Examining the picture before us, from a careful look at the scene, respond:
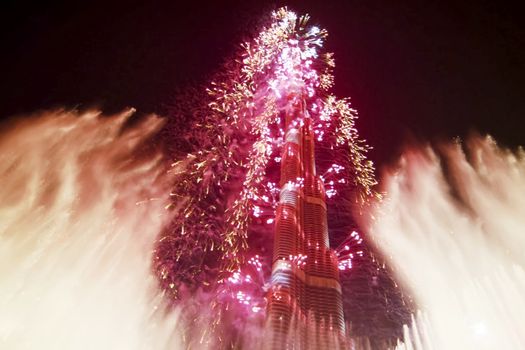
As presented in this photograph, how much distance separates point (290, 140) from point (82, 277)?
3066cm

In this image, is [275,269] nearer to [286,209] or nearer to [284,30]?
[286,209]

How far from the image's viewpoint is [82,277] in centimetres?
2656

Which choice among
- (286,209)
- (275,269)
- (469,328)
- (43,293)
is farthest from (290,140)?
(43,293)

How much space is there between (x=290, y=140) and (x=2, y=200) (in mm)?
32626

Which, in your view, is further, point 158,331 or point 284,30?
point 284,30

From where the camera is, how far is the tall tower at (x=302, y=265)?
113 ft

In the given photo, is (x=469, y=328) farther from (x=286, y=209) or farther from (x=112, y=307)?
(x=112, y=307)

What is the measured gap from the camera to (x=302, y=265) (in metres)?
40.7

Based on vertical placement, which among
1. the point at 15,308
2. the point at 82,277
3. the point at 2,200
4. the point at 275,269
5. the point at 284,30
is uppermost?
the point at 284,30

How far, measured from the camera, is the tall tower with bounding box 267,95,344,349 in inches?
1352

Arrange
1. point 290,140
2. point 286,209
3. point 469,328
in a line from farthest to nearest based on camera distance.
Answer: point 290,140 < point 286,209 < point 469,328

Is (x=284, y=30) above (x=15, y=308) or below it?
above

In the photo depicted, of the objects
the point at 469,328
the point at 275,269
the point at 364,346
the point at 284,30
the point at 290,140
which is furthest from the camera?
the point at 290,140

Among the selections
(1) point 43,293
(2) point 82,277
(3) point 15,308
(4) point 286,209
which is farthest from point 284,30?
(3) point 15,308
